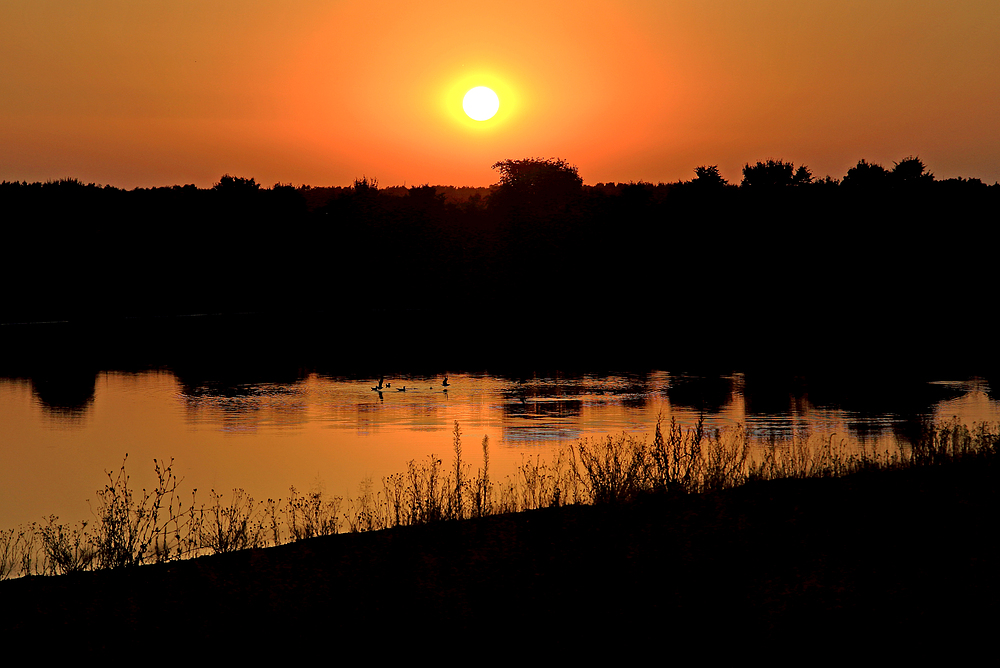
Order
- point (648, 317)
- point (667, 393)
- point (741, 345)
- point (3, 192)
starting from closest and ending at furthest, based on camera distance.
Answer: point (667, 393), point (741, 345), point (648, 317), point (3, 192)

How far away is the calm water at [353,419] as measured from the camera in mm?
24266

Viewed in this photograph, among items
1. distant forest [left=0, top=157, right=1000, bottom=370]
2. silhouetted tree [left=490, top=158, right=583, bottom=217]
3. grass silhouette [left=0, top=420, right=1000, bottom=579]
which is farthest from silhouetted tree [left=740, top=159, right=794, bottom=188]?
grass silhouette [left=0, top=420, right=1000, bottom=579]

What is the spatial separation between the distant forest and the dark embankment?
6082cm

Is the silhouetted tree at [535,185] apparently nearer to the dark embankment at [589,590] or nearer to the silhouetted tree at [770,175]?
the silhouetted tree at [770,175]

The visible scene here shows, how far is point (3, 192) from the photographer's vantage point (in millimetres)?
117500

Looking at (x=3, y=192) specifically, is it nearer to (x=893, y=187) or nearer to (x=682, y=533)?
(x=893, y=187)

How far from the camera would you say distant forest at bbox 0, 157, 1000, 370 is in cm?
9044

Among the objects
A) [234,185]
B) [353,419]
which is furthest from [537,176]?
[353,419]

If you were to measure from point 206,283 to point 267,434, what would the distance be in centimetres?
9006

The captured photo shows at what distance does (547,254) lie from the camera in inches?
4562

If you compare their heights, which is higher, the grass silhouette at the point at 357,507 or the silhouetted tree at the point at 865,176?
the silhouetted tree at the point at 865,176

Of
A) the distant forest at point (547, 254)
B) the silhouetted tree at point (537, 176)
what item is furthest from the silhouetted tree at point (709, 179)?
the silhouetted tree at point (537, 176)

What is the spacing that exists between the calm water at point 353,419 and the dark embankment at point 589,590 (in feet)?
28.2

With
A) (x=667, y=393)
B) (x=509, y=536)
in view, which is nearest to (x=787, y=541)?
(x=509, y=536)
